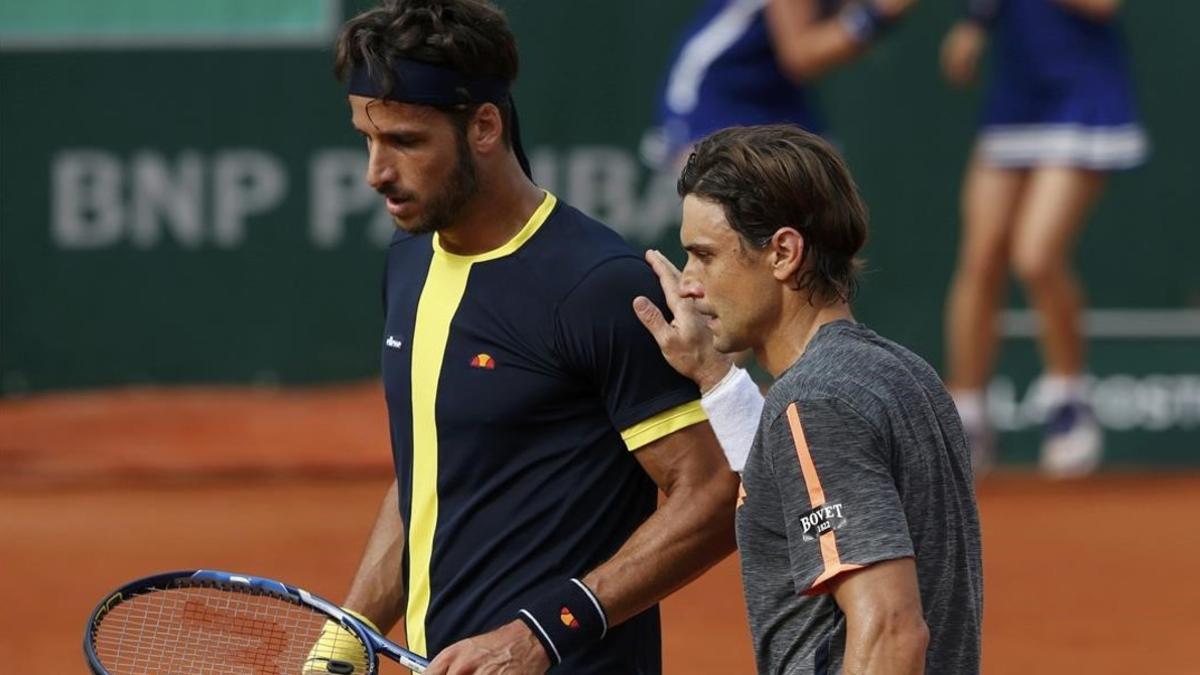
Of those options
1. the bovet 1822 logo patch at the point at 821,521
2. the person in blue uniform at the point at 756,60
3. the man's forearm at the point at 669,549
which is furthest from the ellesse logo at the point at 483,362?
the person in blue uniform at the point at 756,60

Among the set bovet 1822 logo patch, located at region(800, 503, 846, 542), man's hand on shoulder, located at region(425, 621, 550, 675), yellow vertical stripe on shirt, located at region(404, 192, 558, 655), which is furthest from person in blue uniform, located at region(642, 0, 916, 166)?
bovet 1822 logo patch, located at region(800, 503, 846, 542)

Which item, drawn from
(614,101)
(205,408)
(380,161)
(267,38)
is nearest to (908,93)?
(614,101)

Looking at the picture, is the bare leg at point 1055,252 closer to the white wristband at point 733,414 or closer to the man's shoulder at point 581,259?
the man's shoulder at point 581,259

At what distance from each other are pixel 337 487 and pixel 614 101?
2.73 m

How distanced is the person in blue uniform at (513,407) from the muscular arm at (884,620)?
27.9 inches

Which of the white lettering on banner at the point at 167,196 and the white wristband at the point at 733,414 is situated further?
the white lettering on banner at the point at 167,196

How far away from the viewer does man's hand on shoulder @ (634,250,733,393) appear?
3467 mm

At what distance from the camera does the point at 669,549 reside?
3467 mm

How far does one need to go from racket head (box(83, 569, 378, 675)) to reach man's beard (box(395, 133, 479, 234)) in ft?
2.18

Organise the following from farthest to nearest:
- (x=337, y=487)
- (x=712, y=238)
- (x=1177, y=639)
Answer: (x=337, y=487) < (x=1177, y=639) < (x=712, y=238)

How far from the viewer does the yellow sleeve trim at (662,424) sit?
138 inches

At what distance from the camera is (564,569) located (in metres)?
3.55

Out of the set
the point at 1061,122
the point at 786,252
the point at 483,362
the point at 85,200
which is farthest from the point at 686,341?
the point at 85,200

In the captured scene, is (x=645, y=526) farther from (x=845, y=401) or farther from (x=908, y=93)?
(x=908, y=93)
